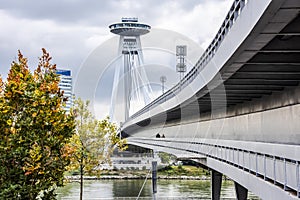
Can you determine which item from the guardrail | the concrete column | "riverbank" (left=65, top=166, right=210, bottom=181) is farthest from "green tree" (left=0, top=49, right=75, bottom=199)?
"riverbank" (left=65, top=166, right=210, bottom=181)

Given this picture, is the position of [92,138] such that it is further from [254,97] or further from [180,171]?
[180,171]

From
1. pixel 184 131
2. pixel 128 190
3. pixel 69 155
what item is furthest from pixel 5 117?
pixel 128 190

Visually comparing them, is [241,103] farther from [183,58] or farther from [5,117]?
[183,58]

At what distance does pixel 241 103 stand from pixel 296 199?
55.8 ft

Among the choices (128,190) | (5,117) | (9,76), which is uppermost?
(9,76)

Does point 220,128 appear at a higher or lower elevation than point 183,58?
lower

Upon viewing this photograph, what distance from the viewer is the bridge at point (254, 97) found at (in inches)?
346

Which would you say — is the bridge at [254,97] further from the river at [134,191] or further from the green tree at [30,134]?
the river at [134,191]

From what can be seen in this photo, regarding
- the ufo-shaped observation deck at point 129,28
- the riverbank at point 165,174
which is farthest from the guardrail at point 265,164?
the ufo-shaped observation deck at point 129,28

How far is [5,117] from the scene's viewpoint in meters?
12.7

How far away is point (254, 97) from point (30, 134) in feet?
35.9

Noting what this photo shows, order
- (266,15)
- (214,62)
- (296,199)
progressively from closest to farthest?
(296,199) < (266,15) < (214,62)

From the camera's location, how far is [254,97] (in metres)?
21.0

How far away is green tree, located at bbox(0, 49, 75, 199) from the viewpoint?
490 inches
